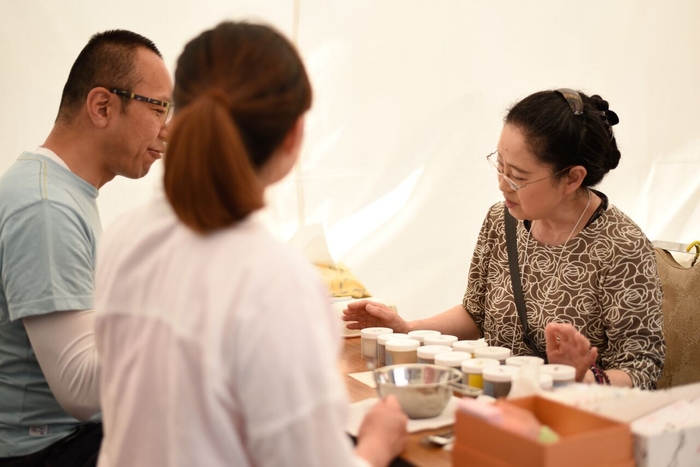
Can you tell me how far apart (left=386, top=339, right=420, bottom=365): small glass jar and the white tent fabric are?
134cm

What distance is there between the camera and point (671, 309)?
84.0 inches

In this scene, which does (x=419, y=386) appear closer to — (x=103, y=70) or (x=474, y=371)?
(x=474, y=371)

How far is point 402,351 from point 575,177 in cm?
71

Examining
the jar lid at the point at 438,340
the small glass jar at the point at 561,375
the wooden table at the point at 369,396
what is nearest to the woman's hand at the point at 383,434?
the wooden table at the point at 369,396

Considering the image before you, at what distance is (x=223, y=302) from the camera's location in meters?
0.75

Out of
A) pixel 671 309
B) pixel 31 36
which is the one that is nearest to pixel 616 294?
pixel 671 309

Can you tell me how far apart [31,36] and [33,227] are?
1233mm

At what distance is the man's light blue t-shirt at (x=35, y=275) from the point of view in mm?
1378

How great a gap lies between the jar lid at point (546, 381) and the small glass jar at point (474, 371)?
132mm

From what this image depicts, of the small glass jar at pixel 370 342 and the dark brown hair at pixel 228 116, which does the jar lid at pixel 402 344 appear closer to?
the small glass jar at pixel 370 342

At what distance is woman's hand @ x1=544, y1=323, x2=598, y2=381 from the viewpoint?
1434 mm

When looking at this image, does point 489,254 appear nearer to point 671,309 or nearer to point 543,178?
point 543,178

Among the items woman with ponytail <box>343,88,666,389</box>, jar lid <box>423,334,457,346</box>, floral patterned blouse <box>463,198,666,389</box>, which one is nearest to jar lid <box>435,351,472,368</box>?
jar lid <box>423,334,457,346</box>

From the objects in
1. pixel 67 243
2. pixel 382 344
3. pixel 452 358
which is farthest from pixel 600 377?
pixel 67 243
